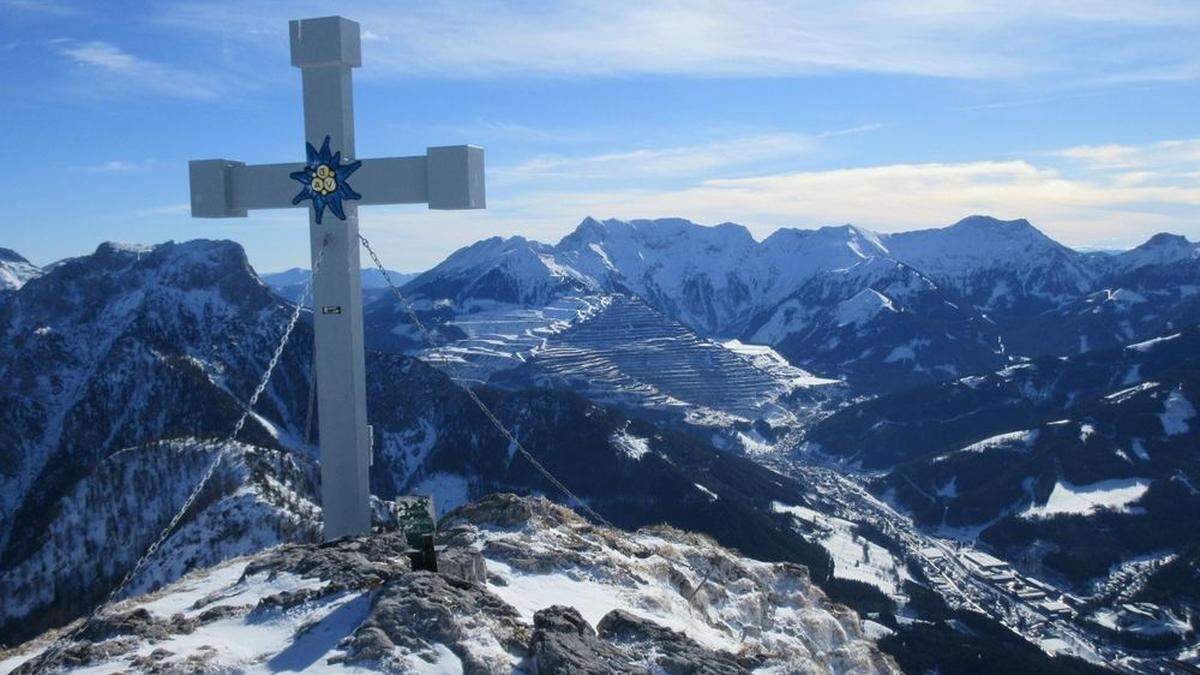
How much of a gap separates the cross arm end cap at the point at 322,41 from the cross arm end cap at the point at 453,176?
2.05m

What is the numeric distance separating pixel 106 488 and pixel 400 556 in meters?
163

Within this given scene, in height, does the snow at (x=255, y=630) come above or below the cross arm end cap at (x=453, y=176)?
below

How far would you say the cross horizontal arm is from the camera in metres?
15.9

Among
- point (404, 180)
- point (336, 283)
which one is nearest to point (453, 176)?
point (404, 180)

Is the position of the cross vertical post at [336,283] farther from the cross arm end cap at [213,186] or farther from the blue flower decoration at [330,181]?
the cross arm end cap at [213,186]

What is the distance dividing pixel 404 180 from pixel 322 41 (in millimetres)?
2528

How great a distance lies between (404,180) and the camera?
16.1m

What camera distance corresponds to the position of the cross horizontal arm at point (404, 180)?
1591 centimetres

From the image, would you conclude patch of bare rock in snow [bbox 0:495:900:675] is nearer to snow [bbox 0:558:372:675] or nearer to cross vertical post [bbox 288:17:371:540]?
snow [bbox 0:558:372:675]

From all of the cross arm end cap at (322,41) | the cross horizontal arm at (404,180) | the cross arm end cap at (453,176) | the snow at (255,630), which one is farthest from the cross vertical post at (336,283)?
the snow at (255,630)

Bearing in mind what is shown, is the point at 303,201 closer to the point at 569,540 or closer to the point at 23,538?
the point at 569,540

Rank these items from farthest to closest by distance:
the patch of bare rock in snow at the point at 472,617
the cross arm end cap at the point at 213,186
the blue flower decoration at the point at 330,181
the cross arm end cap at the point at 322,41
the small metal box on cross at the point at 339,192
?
the cross arm end cap at the point at 213,186 → the blue flower decoration at the point at 330,181 → the small metal box on cross at the point at 339,192 → the cross arm end cap at the point at 322,41 → the patch of bare rock in snow at the point at 472,617

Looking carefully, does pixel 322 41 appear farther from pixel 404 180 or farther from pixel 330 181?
pixel 404 180

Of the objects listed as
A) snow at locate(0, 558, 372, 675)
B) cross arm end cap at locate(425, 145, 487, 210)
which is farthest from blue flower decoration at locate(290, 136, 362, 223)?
snow at locate(0, 558, 372, 675)
